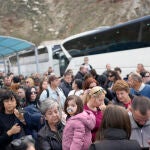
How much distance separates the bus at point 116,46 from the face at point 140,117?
43.8 ft

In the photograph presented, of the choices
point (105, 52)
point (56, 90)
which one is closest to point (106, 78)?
point (56, 90)

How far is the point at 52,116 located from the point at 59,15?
40.9m

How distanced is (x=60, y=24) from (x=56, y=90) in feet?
117

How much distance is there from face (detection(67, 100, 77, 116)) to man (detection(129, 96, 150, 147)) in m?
1.08

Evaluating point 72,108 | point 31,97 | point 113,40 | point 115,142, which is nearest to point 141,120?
point 115,142

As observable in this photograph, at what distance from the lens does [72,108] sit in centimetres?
506

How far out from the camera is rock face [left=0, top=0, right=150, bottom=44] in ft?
121

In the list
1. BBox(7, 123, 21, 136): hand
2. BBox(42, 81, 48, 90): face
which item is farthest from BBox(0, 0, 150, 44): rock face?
BBox(7, 123, 21, 136): hand

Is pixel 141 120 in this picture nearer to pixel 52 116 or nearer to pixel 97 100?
pixel 52 116

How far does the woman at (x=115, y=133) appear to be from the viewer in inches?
136

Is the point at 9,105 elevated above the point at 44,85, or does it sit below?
above

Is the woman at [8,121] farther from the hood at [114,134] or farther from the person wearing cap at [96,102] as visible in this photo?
the hood at [114,134]

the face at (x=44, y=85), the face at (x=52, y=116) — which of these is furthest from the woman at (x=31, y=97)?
the face at (x=52, y=116)

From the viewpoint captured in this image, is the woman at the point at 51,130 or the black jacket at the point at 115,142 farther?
the woman at the point at 51,130
